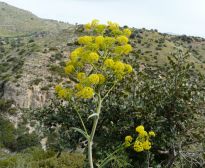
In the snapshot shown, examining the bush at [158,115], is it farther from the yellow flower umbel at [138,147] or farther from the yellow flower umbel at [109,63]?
the yellow flower umbel at [109,63]

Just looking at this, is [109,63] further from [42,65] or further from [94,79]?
[42,65]

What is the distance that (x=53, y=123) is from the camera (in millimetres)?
10812

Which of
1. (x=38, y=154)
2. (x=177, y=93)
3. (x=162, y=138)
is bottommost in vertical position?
(x=38, y=154)

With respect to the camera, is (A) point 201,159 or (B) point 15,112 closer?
(A) point 201,159

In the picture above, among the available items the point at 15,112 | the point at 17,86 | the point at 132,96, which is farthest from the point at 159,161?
the point at 17,86

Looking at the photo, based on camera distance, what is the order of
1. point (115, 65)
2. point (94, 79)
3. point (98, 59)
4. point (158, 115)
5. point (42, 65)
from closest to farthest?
point (94, 79) → point (115, 65) → point (98, 59) → point (158, 115) → point (42, 65)

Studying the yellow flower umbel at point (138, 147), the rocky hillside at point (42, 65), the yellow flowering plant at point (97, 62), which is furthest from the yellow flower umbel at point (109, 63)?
the rocky hillside at point (42, 65)

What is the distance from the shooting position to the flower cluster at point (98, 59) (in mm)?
7273

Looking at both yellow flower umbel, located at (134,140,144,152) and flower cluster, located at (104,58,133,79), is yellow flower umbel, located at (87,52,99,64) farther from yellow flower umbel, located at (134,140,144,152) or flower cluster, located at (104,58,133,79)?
yellow flower umbel, located at (134,140,144,152)

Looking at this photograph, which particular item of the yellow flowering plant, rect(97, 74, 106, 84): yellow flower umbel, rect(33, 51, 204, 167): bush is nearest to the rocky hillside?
rect(33, 51, 204, 167): bush

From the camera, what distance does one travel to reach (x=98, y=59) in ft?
25.5

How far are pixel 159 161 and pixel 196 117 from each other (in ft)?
4.94

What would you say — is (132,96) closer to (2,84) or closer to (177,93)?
(177,93)

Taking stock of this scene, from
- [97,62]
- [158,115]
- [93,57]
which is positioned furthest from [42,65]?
[93,57]
